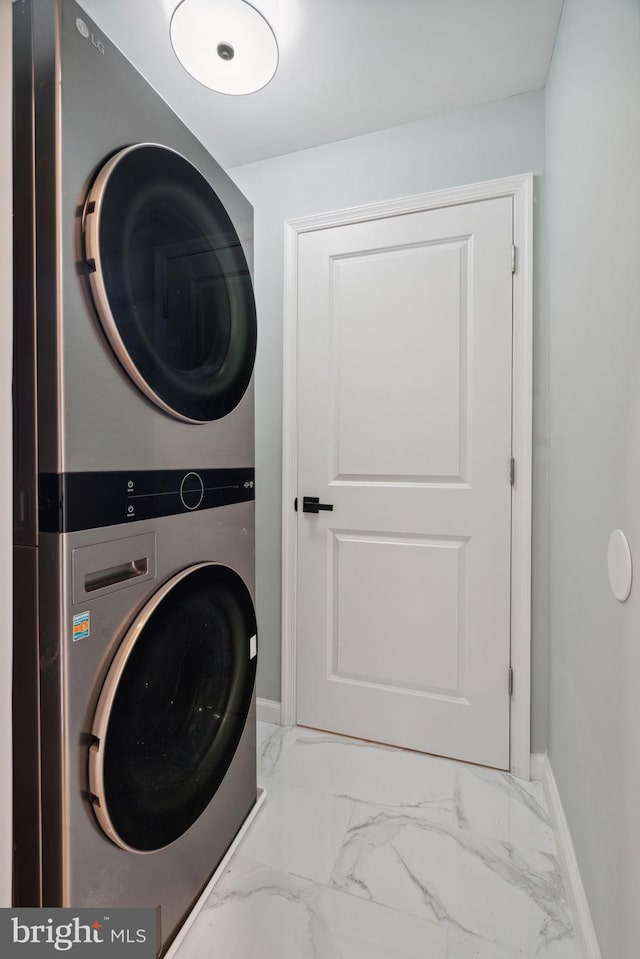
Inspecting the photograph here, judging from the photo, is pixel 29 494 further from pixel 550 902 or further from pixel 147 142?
pixel 550 902

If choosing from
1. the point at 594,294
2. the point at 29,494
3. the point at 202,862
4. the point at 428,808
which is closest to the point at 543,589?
the point at 428,808

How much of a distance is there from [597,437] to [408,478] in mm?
805

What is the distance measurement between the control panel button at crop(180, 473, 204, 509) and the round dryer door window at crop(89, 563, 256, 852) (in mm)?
143

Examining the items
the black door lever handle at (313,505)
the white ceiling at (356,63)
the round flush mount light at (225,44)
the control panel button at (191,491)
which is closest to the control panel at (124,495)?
the control panel button at (191,491)

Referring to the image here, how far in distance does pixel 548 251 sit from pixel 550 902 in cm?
186

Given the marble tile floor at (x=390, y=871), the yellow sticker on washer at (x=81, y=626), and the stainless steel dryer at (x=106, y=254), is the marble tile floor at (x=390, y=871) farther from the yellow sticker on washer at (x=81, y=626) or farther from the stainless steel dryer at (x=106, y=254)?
the stainless steel dryer at (x=106, y=254)

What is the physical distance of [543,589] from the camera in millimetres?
1699

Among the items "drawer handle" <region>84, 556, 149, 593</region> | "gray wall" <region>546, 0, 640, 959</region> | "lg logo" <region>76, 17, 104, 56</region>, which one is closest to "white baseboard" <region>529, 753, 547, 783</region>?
"gray wall" <region>546, 0, 640, 959</region>

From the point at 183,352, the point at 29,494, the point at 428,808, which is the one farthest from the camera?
the point at 428,808

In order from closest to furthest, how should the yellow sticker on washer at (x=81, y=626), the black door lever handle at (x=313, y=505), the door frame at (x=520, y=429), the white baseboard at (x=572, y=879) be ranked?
the yellow sticker on washer at (x=81, y=626) → the white baseboard at (x=572, y=879) → the door frame at (x=520, y=429) → the black door lever handle at (x=313, y=505)

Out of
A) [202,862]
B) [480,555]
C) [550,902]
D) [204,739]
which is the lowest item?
[550,902]

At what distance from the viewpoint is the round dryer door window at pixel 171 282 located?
0.85 meters
